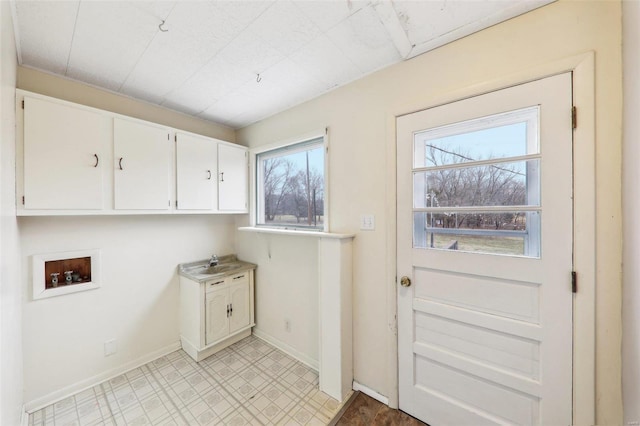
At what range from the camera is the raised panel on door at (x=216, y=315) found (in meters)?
2.22

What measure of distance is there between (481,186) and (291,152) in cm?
168

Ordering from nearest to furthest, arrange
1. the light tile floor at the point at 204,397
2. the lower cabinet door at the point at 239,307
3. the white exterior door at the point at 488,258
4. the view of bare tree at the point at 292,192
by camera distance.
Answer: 1. the white exterior door at the point at 488,258
2. the light tile floor at the point at 204,397
3. the view of bare tree at the point at 292,192
4. the lower cabinet door at the point at 239,307

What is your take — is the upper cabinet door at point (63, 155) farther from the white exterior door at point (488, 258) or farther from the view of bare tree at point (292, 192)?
the white exterior door at point (488, 258)

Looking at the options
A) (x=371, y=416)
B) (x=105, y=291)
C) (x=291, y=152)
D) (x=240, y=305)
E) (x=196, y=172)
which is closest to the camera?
(x=371, y=416)

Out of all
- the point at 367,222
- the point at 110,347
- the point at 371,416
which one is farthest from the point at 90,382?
the point at 367,222

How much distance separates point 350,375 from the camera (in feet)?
5.98

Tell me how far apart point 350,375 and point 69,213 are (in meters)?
2.32

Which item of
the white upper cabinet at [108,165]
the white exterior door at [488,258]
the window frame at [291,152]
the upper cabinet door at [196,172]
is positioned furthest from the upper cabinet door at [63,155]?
the white exterior door at [488,258]

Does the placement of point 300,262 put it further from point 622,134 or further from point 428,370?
point 622,134

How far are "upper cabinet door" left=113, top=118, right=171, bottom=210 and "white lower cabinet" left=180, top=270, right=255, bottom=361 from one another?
2.88 ft

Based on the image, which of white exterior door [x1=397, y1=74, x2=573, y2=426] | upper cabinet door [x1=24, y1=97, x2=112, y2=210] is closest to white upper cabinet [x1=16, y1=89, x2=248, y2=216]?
upper cabinet door [x1=24, y1=97, x2=112, y2=210]

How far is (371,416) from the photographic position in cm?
160

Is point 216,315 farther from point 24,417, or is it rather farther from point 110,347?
point 24,417

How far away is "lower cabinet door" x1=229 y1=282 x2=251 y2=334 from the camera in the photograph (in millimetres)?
2422
